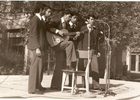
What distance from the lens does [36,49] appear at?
396 centimetres

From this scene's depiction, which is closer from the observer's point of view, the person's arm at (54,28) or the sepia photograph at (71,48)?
the sepia photograph at (71,48)

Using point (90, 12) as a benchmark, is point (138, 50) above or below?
below

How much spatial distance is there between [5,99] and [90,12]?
9.10ft

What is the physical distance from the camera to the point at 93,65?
491 centimetres

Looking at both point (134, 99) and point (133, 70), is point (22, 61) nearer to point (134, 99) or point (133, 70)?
point (133, 70)

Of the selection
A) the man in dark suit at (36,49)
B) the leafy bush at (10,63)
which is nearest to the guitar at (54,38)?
the man in dark suit at (36,49)

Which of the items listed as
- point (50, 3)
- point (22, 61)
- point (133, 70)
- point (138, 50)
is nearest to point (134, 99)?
point (133, 70)

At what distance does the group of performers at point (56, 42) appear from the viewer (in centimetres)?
397

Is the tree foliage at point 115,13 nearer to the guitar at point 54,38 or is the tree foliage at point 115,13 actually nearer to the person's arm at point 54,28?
the person's arm at point 54,28

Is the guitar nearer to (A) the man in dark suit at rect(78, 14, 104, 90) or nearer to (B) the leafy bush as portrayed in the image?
(A) the man in dark suit at rect(78, 14, 104, 90)

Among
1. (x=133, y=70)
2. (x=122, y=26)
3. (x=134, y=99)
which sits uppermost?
(x=122, y=26)

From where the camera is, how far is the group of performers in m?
3.97

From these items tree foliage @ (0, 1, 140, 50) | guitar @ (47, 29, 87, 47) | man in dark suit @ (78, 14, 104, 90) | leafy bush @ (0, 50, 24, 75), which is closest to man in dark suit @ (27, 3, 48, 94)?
guitar @ (47, 29, 87, 47)

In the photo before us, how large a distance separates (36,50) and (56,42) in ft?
1.53
